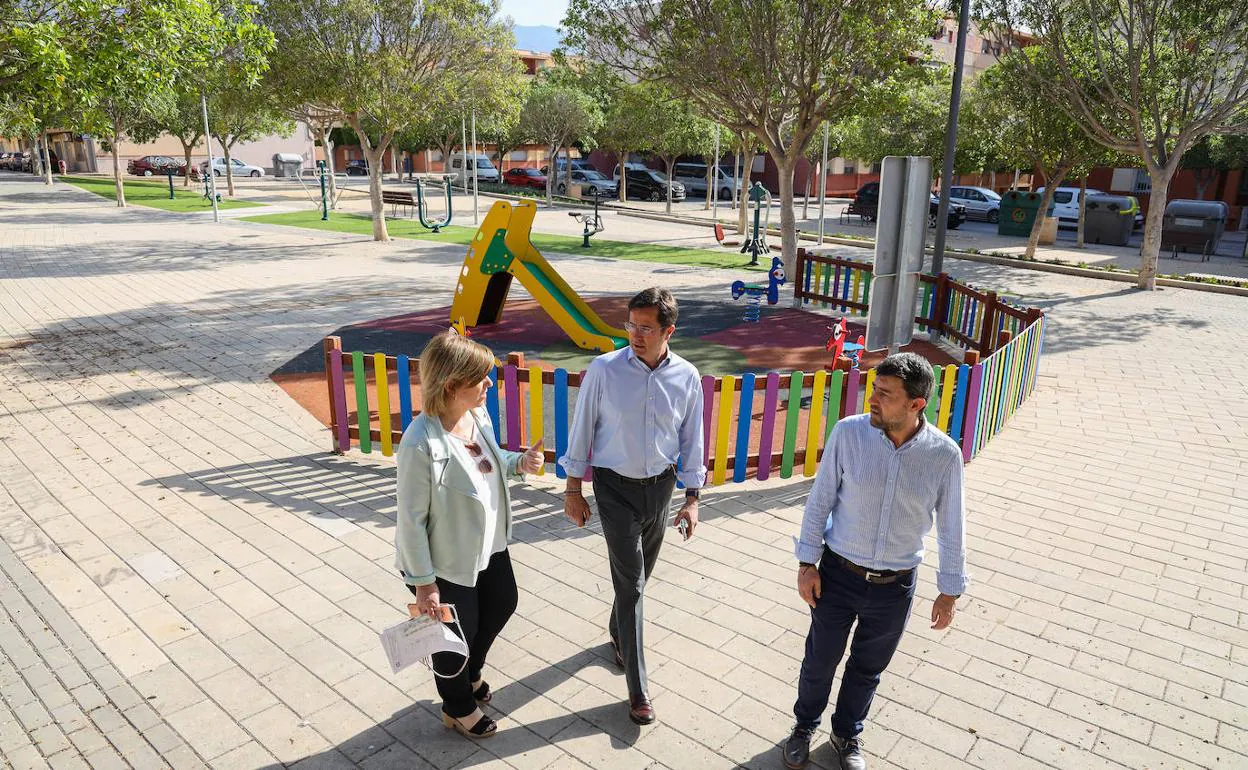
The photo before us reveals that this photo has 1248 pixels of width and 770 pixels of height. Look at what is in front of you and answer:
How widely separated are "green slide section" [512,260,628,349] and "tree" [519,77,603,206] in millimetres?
28160

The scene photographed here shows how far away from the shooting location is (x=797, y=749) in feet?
12.0

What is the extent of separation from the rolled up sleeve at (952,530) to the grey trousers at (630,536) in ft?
3.92

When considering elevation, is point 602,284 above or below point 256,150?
below

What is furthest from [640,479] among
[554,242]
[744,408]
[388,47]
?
[554,242]

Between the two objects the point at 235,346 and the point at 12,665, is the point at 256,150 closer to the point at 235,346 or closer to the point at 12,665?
the point at 235,346

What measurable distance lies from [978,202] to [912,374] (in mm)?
34801

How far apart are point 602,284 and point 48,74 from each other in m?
9.82

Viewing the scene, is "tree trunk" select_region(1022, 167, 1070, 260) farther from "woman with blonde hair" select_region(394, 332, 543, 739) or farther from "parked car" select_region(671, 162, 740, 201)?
"parked car" select_region(671, 162, 740, 201)

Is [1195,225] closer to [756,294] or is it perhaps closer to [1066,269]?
[1066,269]

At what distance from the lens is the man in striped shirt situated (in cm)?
319

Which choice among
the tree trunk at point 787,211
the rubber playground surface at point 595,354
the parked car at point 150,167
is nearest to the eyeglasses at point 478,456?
the rubber playground surface at point 595,354

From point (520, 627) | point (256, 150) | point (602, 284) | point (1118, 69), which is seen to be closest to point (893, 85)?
point (1118, 69)

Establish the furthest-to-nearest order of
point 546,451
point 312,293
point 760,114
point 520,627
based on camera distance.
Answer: point 760,114 < point 312,293 < point 546,451 < point 520,627

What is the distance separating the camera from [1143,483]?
279 inches
